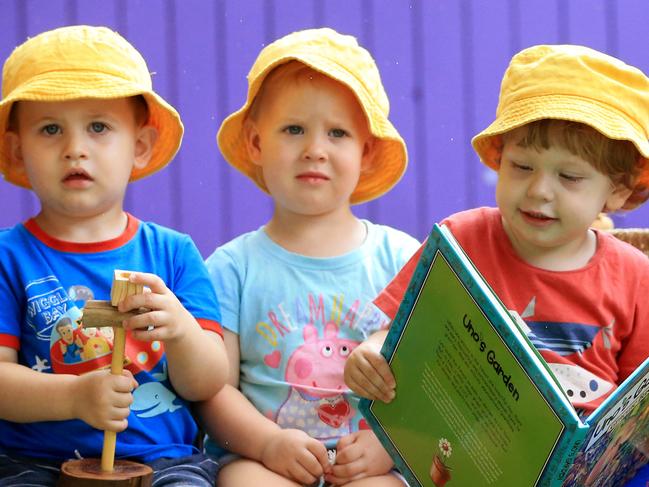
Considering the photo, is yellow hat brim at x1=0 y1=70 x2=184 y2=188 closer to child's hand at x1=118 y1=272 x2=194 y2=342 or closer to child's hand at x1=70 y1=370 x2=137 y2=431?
child's hand at x1=118 y1=272 x2=194 y2=342

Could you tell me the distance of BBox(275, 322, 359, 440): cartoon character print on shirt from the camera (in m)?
1.80

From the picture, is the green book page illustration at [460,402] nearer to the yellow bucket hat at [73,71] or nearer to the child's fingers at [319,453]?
the child's fingers at [319,453]

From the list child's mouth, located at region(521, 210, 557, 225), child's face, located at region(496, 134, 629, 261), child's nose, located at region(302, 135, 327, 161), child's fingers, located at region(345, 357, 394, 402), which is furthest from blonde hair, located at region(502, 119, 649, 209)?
child's fingers, located at region(345, 357, 394, 402)

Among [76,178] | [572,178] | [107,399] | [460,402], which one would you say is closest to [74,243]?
[76,178]

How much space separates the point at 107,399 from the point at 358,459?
46 cm

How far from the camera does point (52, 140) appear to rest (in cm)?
172

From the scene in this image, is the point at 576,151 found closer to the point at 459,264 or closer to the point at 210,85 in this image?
the point at 459,264

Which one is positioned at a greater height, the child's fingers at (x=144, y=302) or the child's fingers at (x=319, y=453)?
the child's fingers at (x=144, y=302)

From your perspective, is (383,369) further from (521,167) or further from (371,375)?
(521,167)

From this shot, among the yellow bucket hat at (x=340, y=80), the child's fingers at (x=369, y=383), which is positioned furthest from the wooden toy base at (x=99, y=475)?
the yellow bucket hat at (x=340, y=80)

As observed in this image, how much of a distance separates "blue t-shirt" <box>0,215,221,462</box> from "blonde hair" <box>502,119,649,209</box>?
0.65m

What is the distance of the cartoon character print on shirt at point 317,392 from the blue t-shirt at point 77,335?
17cm

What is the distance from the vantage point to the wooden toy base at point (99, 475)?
138 cm

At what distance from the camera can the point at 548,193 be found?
1.65 metres
